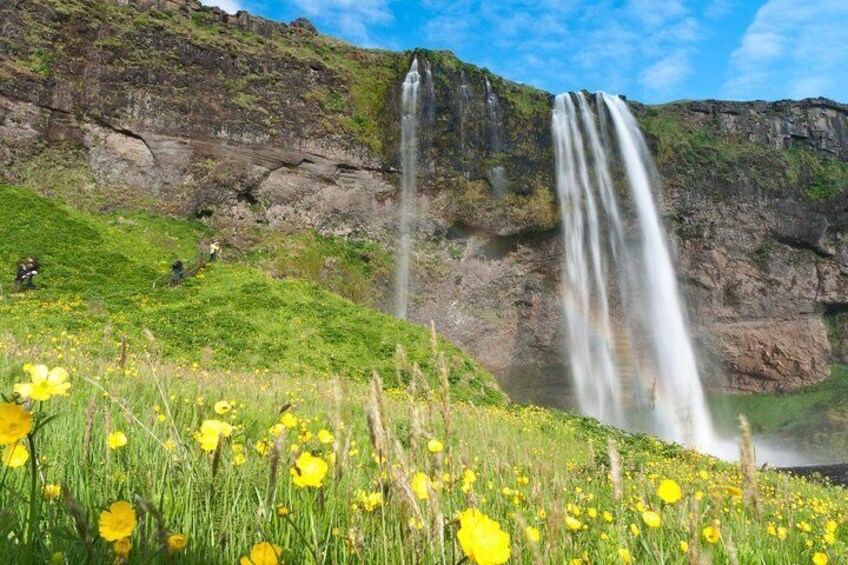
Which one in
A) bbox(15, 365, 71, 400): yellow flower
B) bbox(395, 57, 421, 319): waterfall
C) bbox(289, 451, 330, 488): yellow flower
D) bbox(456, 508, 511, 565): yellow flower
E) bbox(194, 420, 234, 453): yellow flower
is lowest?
bbox(456, 508, 511, 565): yellow flower

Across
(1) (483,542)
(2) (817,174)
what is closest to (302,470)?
(1) (483,542)

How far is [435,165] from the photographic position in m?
31.4

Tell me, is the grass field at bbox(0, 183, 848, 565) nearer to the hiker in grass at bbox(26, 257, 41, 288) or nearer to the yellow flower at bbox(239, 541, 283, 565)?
the yellow flower at bbox(239, 541, 283, 565)

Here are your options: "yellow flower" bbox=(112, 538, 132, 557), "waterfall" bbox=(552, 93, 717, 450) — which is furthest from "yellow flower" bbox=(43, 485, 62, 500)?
"waterfall" bbox=(552, 93, 717, 450)

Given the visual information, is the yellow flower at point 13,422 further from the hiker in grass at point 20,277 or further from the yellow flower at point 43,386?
the hiker in grass at point 20,277

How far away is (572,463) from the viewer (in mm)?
6891

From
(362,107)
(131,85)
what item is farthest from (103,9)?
(362,107)

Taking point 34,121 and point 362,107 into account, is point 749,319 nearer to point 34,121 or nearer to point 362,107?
point 362,107

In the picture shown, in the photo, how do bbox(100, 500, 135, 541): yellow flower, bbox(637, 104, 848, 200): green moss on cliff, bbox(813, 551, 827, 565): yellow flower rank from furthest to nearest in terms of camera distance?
bbox(637, 104, 848, 200): green moss on cliff → bbox(813, 551, 827, 565): yellow flower → bbox(100, 500, 135, 541): yellow flower

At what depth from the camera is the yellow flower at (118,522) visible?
974 mm

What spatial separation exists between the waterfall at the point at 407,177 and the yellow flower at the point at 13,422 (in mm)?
28283

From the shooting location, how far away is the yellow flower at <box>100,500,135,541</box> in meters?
0.97

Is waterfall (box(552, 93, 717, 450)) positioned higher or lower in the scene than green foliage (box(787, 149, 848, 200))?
lower

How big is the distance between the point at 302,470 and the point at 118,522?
39 cm
